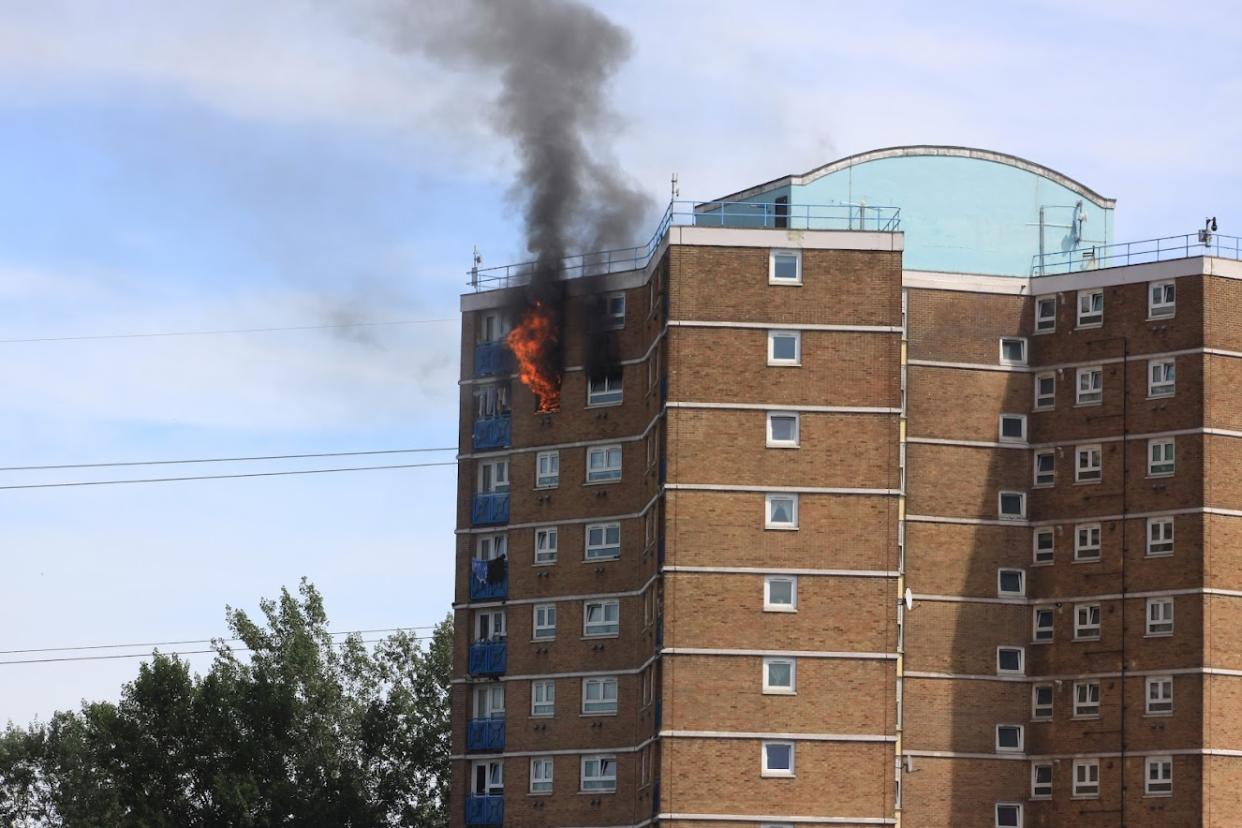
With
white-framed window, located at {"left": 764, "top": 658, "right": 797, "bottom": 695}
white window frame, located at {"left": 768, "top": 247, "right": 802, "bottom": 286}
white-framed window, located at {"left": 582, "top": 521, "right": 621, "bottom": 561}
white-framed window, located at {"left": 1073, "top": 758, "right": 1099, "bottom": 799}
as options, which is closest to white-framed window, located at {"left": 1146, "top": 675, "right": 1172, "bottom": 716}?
white-framed window, located at {"left": 1073, "top": 758, "right": 1099, "bottom": 799}

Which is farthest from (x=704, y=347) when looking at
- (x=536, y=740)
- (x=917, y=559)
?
(x=536, y=740)

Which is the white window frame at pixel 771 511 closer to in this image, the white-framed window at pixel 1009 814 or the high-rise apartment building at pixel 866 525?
the high-rise apartment building at pixel 866 525

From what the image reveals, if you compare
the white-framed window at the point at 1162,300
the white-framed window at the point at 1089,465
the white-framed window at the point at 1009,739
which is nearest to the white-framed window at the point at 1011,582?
the white-framed window at the point at 1089,465

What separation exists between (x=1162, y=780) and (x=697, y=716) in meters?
18.1

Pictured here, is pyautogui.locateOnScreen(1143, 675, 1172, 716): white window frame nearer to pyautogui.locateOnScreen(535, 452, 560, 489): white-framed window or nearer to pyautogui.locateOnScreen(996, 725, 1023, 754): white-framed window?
pyautogui.locateOnScreen(996, 725, 1023, 754): white-framed window

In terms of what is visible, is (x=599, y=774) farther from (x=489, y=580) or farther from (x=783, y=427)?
(x=783, y=427)

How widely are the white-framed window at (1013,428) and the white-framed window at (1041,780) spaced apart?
507 inches

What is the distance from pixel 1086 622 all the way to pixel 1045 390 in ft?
31.2

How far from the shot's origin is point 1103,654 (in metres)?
93.2

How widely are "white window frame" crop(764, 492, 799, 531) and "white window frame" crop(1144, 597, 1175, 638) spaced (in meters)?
14.9

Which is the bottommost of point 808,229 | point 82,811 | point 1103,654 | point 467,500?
point 82,811

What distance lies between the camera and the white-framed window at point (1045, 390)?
96375 mm

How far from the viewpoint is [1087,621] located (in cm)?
9400

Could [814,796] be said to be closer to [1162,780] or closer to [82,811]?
[1162,780]
